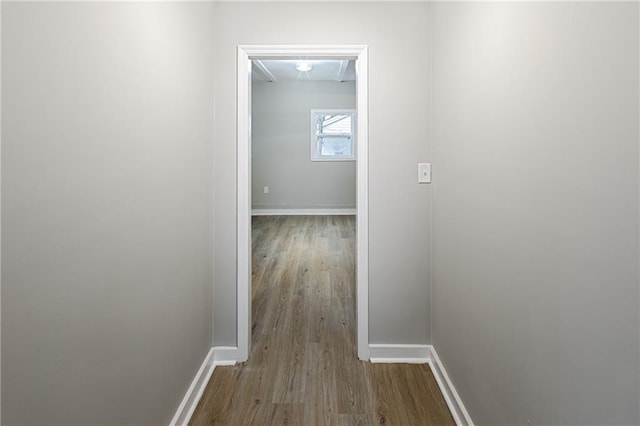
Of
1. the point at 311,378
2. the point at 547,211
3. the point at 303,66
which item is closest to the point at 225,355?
the point at 311,378

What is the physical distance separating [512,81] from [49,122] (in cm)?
136

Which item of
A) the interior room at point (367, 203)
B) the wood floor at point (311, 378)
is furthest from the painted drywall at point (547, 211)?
the wood floor at point (311, 378)

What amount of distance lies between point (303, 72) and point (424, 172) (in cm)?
537

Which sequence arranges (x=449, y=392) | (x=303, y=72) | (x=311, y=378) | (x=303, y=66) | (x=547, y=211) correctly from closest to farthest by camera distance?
1. (x=547, y=211)
2. (x=449, y=392)
3. (x=311, y=378)
4. (x=303, y=66)
5. (x=303, y=72)

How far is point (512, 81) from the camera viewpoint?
51.5 inches

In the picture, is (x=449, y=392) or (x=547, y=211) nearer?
(x=547, y=211)

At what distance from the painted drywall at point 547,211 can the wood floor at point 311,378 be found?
363 millimetres

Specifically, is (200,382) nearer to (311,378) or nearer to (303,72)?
(311,378)

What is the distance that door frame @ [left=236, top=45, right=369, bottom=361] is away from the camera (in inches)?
92.7

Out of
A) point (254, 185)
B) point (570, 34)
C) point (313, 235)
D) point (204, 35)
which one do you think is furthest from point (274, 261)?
point (570, 34)

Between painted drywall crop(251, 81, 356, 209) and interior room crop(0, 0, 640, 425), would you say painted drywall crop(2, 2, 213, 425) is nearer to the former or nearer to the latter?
interior room crop(0, 0, 640, 425)


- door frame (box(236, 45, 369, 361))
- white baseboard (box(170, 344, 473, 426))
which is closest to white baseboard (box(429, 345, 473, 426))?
white baseboard (box(170, 344, 473, 426))

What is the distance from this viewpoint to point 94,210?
1106mm

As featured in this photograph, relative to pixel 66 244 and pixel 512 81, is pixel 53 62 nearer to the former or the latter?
pixel 66 244
